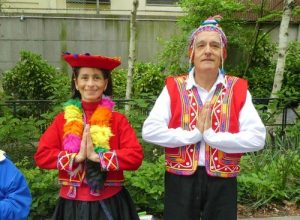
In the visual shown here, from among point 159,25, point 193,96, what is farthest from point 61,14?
point 193,96

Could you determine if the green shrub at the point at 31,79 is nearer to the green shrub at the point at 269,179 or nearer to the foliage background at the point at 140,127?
the foliage background at the point at 140,127

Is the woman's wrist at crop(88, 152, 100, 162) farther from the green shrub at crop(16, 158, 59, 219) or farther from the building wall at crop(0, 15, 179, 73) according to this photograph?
the building wall at crop(0, 15, 179, 73)

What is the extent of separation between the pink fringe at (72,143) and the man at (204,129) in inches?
16.0

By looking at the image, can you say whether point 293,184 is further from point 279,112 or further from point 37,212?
point 37,212

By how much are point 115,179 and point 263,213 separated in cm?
212

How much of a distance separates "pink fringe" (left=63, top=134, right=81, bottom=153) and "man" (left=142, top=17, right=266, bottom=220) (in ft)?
1.34

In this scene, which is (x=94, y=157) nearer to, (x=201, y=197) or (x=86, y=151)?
(x=86, y=151)

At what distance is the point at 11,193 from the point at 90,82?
0.76 meters

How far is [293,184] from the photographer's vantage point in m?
4.26

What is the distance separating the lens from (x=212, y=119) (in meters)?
2.39

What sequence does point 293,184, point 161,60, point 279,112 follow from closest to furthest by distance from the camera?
point 293,184, point 279,112, point 161,60

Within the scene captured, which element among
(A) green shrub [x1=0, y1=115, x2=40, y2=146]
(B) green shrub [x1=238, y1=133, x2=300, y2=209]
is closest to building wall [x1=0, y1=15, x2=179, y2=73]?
(A) green shrub [x1=0, y1=115, x2=40, y2=146]

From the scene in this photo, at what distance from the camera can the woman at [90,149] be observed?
2.33 m

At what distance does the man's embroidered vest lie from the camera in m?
2.38
